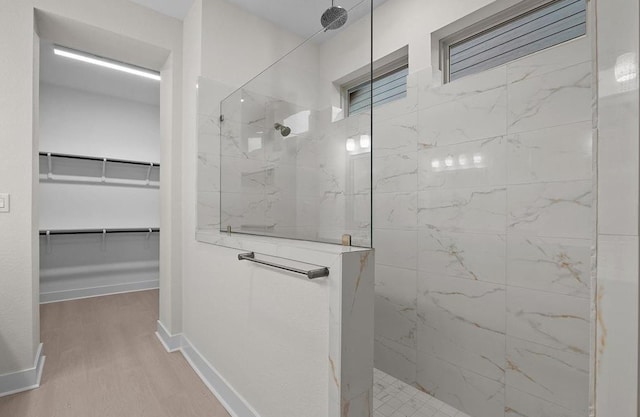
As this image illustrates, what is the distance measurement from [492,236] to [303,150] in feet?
3.62

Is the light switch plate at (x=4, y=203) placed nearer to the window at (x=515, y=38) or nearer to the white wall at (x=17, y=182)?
the white wall at (x=17, y=182)

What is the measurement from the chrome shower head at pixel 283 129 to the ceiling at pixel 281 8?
1.14 m

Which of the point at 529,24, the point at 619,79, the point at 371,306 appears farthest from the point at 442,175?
the point at 619,79

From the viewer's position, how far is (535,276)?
1465 millimetres

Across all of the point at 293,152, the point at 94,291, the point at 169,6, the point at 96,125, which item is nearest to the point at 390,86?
the point at 293,152

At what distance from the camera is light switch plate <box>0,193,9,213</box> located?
1.79 meters

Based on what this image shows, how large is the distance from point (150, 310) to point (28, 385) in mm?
1425

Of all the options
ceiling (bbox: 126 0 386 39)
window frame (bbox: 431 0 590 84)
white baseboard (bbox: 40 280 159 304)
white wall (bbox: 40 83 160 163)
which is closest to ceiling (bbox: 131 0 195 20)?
ceiling (bbox: 126 0 386 39)

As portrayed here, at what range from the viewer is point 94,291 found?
3.74m

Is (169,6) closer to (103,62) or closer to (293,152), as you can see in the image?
(103,62)

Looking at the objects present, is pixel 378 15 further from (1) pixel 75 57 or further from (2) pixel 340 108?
(1) pixel 75 57

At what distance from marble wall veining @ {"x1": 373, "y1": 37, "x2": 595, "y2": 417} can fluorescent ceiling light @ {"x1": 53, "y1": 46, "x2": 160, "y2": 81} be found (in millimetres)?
2584

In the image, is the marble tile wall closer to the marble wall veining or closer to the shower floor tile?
the marble wall veining

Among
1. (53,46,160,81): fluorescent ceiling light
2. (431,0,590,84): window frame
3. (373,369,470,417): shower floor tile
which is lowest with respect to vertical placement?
(373,369,470,417): shower floor tile
